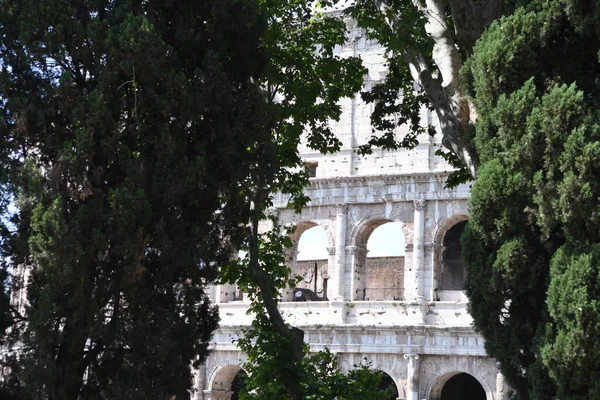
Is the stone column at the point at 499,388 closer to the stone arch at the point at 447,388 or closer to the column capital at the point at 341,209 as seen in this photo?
the stone arch at the point at 447,388

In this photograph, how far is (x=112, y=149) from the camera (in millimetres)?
12922

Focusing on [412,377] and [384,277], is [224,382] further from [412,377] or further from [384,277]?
[384,277]

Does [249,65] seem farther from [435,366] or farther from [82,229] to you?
[435,366]

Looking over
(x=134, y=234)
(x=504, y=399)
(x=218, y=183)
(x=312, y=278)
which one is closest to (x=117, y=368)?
(x=134, y=234)

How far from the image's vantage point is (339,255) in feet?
103

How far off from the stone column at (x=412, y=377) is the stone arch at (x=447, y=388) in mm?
366

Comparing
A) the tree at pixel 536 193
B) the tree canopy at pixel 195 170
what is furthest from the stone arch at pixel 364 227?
the tree at pixel 536 193

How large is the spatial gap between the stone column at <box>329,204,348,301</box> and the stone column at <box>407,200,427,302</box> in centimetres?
221

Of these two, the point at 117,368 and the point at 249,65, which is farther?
the point at 249,65

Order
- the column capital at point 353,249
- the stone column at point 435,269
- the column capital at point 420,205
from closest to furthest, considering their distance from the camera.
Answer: the stone column at point 435,269 → the column capital at point 420,205 → the column capital at point 353,249

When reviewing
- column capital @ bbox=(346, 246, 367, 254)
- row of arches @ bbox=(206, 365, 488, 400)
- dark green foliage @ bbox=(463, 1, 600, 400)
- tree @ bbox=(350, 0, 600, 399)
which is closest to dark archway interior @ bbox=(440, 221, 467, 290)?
row of arches @ bbox=(206, 365, 488, 400)

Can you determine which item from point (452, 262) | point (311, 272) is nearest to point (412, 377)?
point (452, 262)

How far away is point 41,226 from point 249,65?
3779 millimetres

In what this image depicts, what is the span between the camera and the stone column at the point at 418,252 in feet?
97.7
